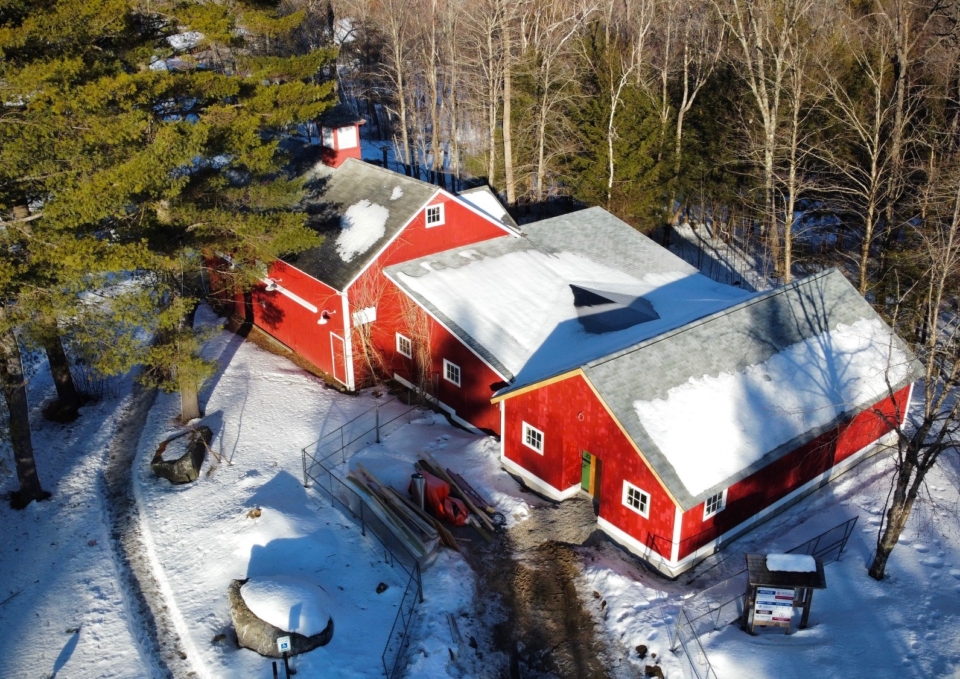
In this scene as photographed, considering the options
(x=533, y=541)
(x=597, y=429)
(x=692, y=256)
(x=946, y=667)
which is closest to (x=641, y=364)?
(x=597, y=429)

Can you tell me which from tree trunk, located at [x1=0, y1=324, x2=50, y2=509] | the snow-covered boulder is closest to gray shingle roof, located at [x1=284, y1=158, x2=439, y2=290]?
tree trunk, located at [x1=0, y1=324, x2=50, y2=509]

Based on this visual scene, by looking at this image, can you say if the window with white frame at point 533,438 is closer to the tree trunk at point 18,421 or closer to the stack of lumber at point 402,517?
the stack of lumber at point 402,517

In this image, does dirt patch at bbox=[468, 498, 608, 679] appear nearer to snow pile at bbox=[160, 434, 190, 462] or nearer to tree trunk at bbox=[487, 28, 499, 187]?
snow pile at bbox=[160, 434, 190, 462]

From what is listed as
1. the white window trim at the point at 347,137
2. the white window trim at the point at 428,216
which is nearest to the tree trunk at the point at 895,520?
the white window trim at the point at 428,216

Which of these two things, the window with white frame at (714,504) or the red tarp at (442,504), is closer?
the window with white frame at (714,504)

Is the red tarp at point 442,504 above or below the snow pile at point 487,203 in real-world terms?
below
